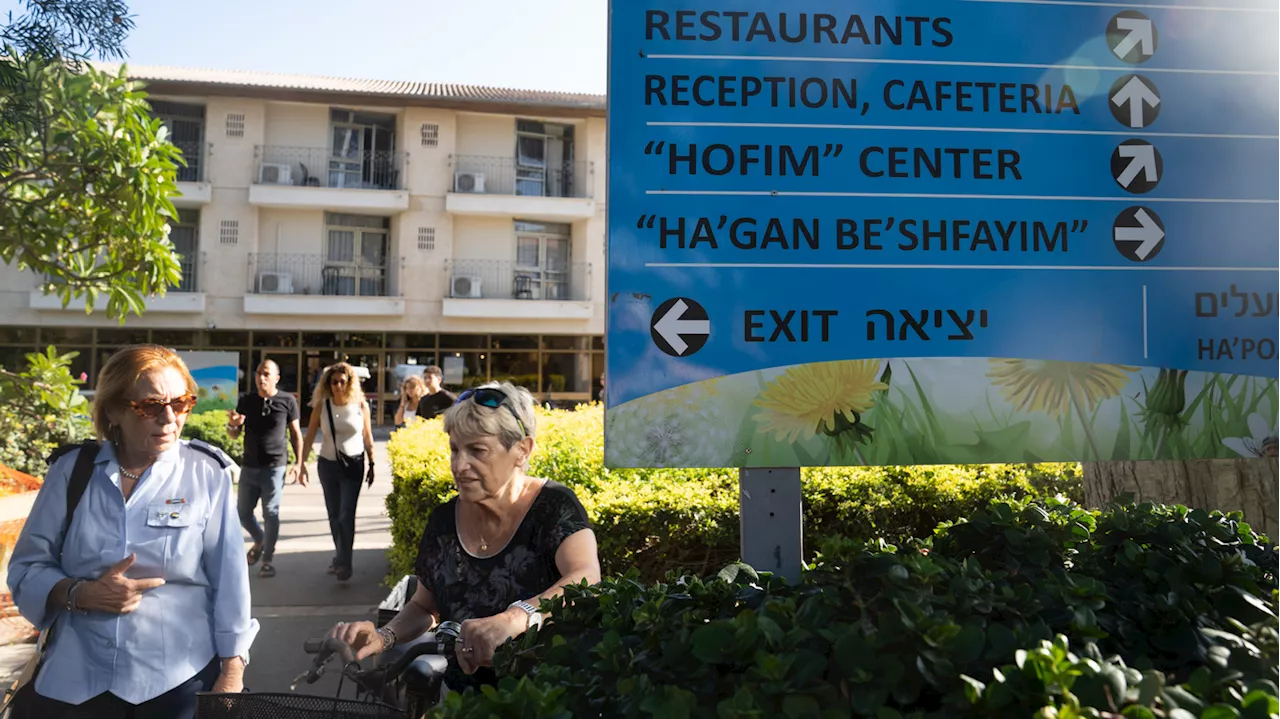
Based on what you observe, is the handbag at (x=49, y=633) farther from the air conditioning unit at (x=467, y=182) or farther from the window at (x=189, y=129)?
the window at (x=189, y=129)

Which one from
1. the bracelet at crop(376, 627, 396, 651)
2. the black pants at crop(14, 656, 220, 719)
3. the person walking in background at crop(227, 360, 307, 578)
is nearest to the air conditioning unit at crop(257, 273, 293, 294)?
the person walking in background at crop(227, 360, 307, 578)

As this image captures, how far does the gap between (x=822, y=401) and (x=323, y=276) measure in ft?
94.7

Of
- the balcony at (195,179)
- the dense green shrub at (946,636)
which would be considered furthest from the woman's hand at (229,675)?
the balcony at (195,179)

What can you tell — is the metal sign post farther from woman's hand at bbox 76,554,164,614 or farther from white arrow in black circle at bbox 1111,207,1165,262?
woman's hand at bbox 76,554,164,614

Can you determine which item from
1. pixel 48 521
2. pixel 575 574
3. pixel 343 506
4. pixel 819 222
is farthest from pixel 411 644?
pixel 343 506

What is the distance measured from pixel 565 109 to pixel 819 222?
96.2ft

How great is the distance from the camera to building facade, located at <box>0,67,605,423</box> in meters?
28.1

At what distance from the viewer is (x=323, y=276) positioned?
95.1 ft

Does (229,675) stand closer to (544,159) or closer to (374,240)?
(374,240)

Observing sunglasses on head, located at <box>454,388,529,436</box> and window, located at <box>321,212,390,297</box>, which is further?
window, located at <box>321,212,390,297</box>

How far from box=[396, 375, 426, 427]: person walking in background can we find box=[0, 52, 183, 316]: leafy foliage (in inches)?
193

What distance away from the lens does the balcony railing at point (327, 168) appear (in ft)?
93.5

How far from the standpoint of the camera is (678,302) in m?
2.06

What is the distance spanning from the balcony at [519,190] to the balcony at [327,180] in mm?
1848
